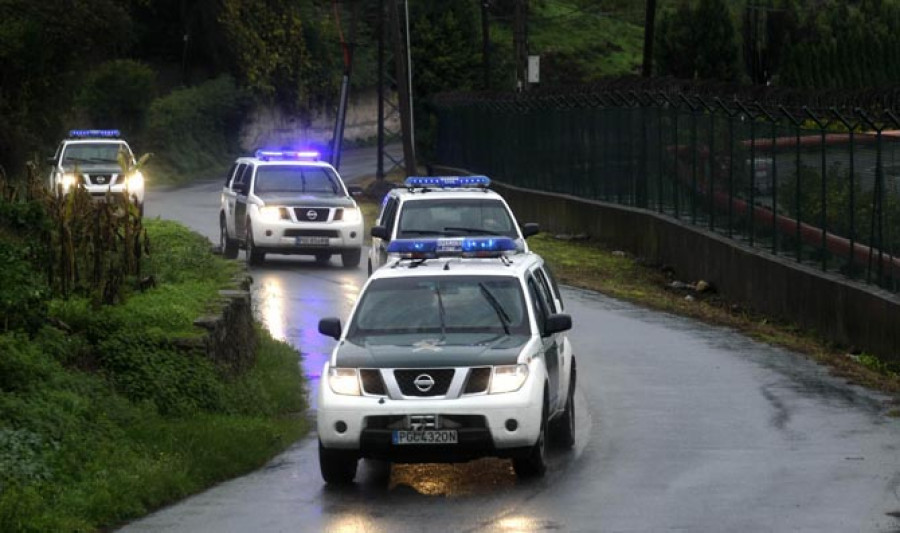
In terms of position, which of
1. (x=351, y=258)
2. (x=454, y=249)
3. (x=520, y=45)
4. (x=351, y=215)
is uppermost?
(x=520, y=45)

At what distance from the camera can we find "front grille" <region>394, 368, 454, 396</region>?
13586 mm

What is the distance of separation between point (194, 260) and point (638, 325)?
21.0ft

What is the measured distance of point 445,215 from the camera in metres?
24.3

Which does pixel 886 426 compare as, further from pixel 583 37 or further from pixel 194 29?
pixel 583 37

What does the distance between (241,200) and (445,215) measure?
9.08m

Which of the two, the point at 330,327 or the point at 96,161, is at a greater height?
the point at 330,327

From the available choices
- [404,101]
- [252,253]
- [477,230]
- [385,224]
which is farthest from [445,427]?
[404,101]

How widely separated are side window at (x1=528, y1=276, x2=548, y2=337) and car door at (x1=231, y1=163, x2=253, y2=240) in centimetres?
1746

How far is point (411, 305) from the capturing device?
14688mm

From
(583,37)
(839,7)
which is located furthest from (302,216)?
(583,37)

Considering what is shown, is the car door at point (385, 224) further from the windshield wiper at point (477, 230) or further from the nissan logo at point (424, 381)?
the nissan logo at point (424, 381)

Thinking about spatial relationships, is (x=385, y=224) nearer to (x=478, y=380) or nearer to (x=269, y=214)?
(x=269, y=214)

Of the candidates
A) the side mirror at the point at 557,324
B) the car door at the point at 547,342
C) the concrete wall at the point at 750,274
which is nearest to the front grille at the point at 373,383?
the car door at the point at 547,342

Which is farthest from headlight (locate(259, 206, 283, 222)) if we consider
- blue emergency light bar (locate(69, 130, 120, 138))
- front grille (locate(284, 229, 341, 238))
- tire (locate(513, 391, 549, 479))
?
tire (locate(513, 391, 549, 479))
